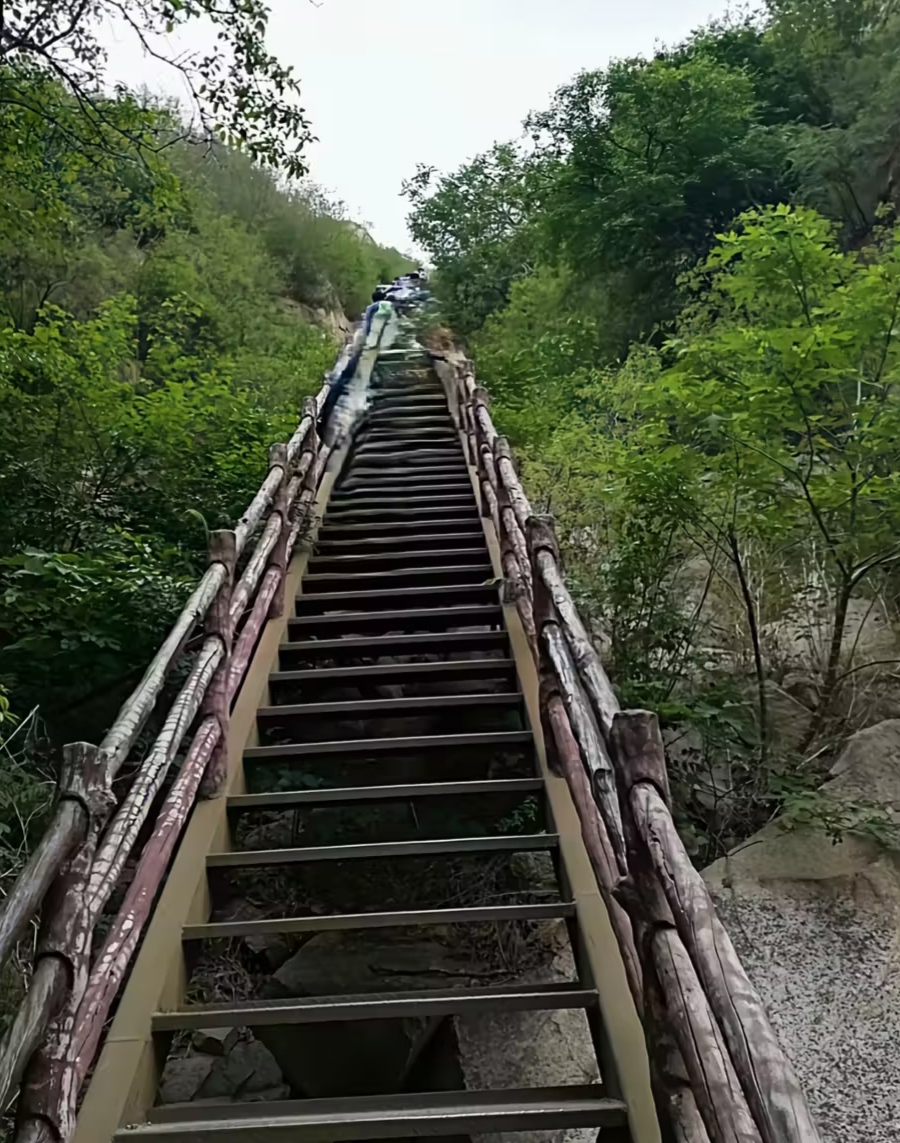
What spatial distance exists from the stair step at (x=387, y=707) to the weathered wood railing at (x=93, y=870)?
1.02ft

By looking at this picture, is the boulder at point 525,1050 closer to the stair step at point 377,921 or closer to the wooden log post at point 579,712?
the stair step at point 377,921

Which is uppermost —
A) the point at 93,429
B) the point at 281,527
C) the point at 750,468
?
the point at 750,468

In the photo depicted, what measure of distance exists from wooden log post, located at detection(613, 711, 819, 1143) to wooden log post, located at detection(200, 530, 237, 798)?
5.88 feet

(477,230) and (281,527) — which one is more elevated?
(477,230)

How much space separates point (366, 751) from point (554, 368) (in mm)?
7327

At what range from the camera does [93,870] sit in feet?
6.63

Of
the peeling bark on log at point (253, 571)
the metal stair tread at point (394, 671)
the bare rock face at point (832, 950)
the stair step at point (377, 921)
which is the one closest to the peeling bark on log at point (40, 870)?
the stair step at point (377, 921)

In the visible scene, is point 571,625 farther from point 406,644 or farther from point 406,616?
point 406,616

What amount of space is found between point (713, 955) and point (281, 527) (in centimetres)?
362

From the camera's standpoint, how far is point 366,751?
3.37 metres

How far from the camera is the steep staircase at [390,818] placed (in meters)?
2.09

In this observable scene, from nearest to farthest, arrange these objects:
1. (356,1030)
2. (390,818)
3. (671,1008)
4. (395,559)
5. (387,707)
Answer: (671,1008), (356,1030), (387,707), (390,818), (395,559)

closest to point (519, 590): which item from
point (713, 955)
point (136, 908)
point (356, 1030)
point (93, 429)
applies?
point (356, 1030)

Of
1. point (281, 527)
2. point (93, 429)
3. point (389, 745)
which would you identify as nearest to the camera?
point (389, 745)
